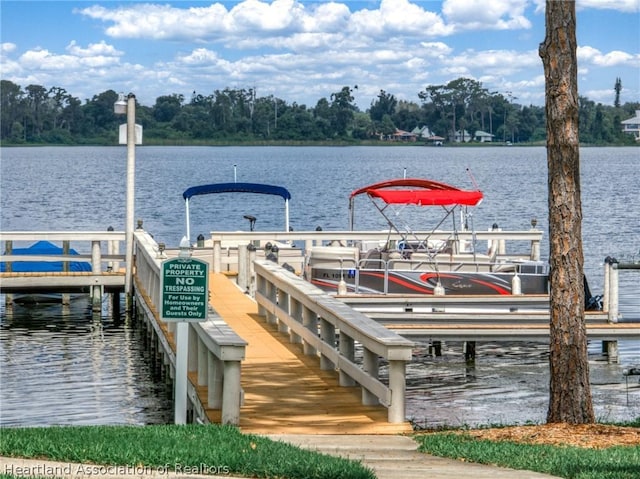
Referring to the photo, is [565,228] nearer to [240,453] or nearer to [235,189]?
[240,453]

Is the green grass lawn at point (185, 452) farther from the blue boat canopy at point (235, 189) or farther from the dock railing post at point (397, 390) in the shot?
the blue boat canopy at point (235, 189)

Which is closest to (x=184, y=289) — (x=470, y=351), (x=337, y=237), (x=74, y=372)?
(x=74, y=372)

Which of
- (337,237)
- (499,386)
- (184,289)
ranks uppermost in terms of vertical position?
(184,289)

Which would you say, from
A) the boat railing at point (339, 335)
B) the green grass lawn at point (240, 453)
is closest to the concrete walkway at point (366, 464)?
the green grass lawn at point (240, 453)

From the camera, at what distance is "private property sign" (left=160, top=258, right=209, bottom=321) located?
35.5 ft

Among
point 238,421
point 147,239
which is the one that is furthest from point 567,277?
point 147,239

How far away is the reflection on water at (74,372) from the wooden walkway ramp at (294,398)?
6.71ft

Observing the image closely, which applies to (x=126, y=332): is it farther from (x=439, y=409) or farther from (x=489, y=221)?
(x=489, y=221)

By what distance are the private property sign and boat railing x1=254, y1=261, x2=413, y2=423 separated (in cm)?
163

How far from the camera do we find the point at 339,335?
13578 mm

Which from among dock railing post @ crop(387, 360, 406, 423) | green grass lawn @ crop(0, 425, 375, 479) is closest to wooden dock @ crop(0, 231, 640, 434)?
dock railing post @ crop(387, 360, 406, 423)

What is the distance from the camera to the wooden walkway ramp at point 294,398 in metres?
11.2

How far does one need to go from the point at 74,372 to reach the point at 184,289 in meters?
9.47

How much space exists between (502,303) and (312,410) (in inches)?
357
